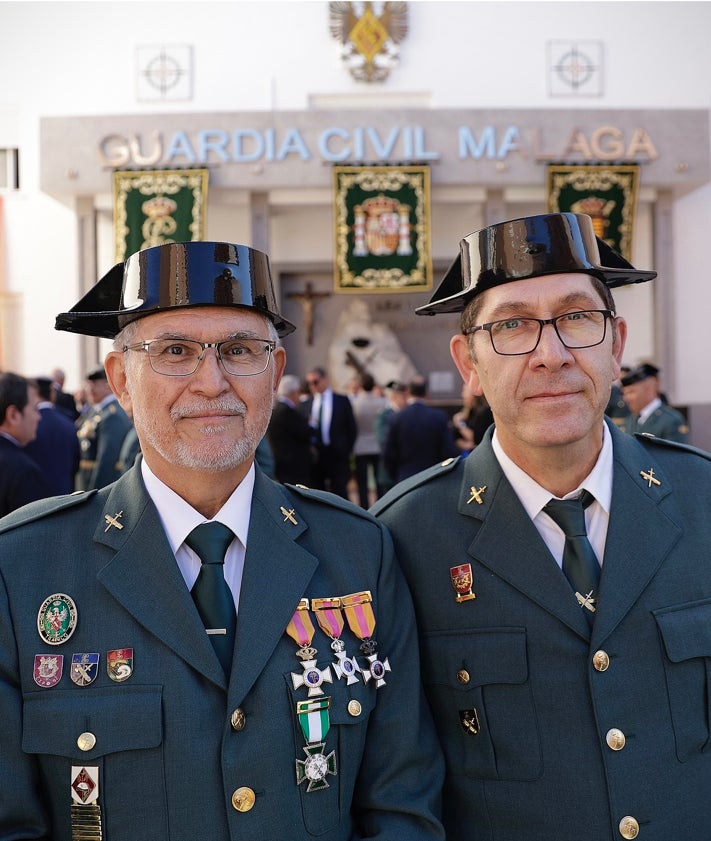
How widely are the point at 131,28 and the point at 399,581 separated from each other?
614 inches

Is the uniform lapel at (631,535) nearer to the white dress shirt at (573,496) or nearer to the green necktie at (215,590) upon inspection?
the white dress shirt at (573,496)

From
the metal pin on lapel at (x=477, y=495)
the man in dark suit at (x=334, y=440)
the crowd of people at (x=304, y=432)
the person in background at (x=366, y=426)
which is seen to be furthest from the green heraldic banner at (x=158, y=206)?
the metal pin on lapel at (x=477, y=495)

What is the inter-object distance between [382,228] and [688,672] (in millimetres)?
11116

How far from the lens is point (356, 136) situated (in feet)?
40.6

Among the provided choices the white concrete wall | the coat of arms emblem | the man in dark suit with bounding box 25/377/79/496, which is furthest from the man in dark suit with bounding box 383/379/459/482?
the coat of arms emblem

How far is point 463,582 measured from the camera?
78.1 inches

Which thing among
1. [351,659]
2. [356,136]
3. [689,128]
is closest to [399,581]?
[351,659]

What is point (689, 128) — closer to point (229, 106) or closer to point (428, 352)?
point (428, 352)

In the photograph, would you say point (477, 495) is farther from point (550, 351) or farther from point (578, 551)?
point (550, 351)

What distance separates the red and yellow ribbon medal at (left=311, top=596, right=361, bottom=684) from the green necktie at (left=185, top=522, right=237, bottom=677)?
199mm

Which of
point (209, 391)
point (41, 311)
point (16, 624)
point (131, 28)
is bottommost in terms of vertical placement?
point (16, 624)

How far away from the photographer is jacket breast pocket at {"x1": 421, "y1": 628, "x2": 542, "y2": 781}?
1835 millimetres

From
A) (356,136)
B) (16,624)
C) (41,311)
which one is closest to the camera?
(16,624)

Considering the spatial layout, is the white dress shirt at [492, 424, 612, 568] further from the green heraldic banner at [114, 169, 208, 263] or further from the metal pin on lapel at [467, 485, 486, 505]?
the green heraldic banner at [114, 169, 208, 263]
